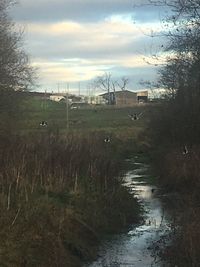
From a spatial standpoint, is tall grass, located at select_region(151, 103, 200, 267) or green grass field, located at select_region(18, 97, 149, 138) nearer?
tall grass, located at select_region(151, 103, 200, 267)

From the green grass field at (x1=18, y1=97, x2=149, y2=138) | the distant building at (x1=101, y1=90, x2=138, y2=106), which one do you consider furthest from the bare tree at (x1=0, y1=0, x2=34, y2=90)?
the distant building at (x1=101, y1=90, x2=138, y2=106)

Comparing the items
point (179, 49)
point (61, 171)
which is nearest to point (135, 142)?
→ point (179, 49)

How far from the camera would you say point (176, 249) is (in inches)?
455

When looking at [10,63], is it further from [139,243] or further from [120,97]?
[120,97]

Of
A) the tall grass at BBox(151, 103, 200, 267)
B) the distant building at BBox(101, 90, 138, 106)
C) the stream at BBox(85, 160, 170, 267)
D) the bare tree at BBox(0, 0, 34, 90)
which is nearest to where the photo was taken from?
the tall grass at BBox(151, 103, 200, 267)

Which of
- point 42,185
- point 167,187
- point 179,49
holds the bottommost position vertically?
point 167,187

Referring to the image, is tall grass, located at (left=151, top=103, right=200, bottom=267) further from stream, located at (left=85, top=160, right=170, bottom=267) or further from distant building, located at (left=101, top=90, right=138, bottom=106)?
distant building, located at (left=101, top=90, right=138, bottom=106)

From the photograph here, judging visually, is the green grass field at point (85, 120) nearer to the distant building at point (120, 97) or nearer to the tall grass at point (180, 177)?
the tall grass at point (180, 177)

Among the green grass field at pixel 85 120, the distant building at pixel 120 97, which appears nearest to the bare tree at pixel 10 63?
the green grass field at pixel 85 120

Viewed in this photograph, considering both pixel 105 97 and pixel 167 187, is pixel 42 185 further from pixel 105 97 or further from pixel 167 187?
pixel 105 97

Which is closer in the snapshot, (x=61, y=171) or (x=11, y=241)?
(x=11, y=241)

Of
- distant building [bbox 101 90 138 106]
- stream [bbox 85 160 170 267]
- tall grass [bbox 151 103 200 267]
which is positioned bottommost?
stream [bbox 85 160 170 267]

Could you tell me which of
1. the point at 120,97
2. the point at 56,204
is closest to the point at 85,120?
the point at 56,204

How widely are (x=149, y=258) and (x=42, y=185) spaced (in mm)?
4435
